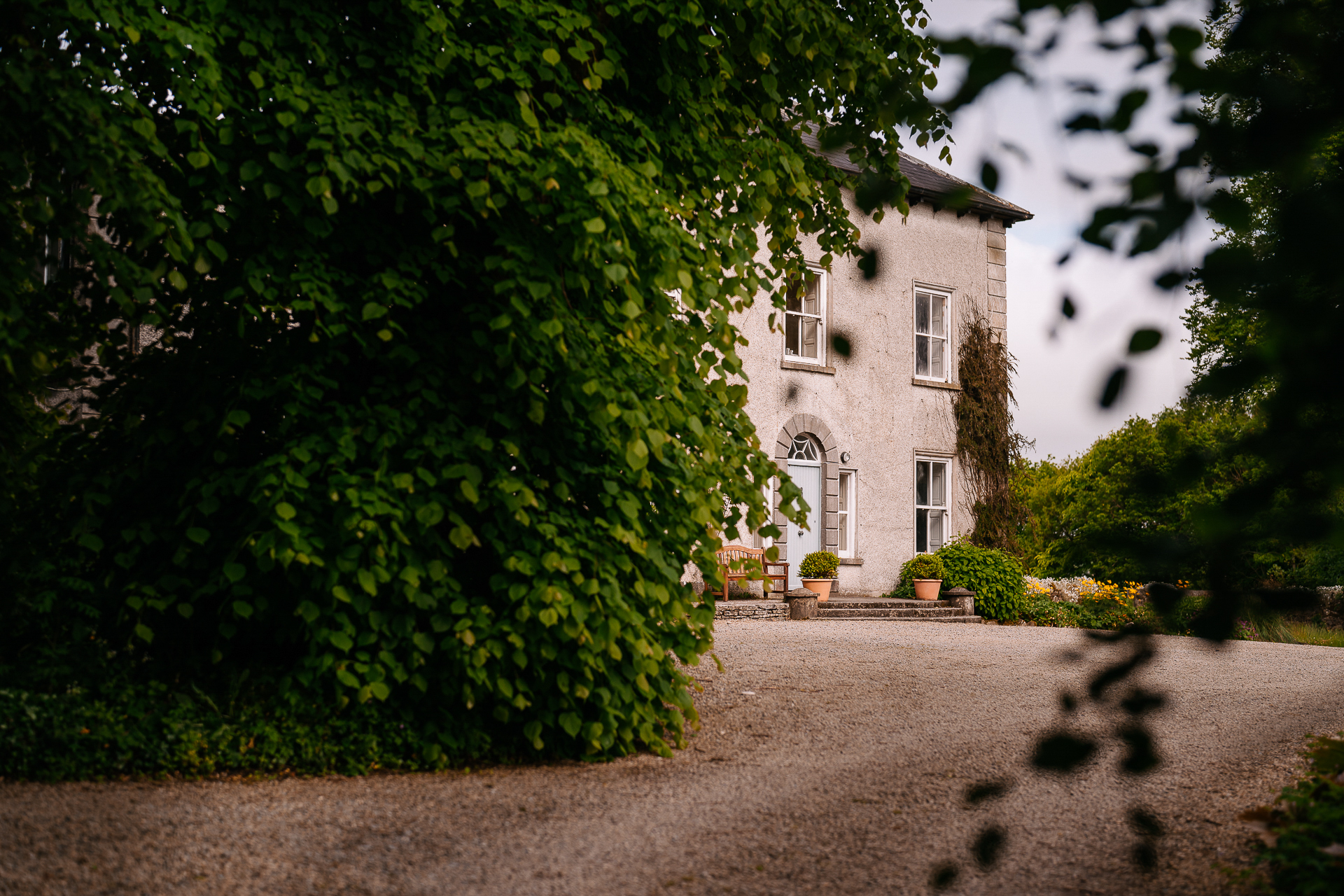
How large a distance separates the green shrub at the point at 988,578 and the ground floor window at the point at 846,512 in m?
1.42

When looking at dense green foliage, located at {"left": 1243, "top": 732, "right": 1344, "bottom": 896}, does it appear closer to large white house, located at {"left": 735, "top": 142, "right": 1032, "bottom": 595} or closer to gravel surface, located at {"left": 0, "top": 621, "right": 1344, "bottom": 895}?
gravel surface, located at {"left": 0, "top": 621, "right": 1344, "bottom": 895}

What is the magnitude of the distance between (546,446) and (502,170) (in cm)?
130

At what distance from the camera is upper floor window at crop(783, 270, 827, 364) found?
52.4 ft

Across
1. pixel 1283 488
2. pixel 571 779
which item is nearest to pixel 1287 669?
pixel 571 779

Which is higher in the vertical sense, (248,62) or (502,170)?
(248,62)

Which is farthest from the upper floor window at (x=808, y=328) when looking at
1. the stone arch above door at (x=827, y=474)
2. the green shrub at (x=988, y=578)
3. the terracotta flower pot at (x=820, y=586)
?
the green shrub at (x=988, y=578)

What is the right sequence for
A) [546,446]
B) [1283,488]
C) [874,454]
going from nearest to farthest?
[1283,488]
[546,446]
[874,454]

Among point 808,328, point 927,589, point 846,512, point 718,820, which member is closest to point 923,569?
point 927,589

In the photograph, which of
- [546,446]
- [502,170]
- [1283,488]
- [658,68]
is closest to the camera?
[1283,488]

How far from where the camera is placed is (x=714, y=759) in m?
5.11

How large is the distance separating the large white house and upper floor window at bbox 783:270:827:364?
0.02 m

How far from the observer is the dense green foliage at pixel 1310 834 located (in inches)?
118

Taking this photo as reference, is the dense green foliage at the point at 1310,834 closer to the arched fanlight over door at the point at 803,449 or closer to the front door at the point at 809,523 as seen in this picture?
the front door at the point at 809,523

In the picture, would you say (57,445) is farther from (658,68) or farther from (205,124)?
(658,68)
